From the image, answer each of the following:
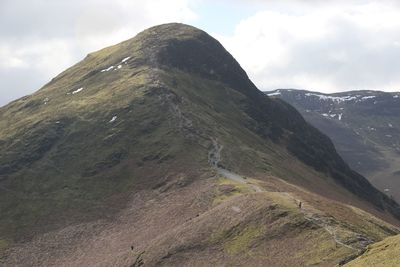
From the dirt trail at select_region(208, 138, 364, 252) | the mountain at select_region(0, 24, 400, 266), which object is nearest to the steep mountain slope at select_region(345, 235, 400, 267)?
the mountain at select_region(0, 24, 400, 266)

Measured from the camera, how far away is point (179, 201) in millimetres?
122188

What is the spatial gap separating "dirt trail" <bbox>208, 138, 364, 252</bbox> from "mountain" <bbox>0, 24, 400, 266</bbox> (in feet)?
0.89

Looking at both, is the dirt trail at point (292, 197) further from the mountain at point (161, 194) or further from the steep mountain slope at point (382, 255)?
the steep mountain slope at point (382, 255)

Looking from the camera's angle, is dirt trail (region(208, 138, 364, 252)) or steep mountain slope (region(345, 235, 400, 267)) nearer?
steep mountain slope (region(345, 235, 400, 267))

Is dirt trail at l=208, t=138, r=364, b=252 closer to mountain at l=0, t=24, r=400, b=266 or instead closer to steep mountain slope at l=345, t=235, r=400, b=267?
mountain at l=0, t=24, r=400, b=266

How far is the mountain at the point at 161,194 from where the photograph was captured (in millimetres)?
86812

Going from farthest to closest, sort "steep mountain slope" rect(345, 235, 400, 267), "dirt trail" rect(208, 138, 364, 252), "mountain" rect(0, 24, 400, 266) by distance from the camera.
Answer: "mountain" rect(0, 24, 400, 266), "dirt trail" rect(208, 138, 364, 252), "steep mountain slope" rect(345, 235, 400, 267)

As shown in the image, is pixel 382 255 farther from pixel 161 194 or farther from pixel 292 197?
pixel 161 194

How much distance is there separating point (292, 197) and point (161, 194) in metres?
38.8

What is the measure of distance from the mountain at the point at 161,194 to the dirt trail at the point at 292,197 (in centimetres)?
27

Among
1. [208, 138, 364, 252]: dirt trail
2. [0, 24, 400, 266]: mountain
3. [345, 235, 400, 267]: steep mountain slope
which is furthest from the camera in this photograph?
[0, 24, 400, 266]: mountain

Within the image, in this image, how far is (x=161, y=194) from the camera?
129750 mm

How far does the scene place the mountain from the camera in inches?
3418

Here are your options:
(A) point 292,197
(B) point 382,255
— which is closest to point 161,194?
(A) point 292,197
